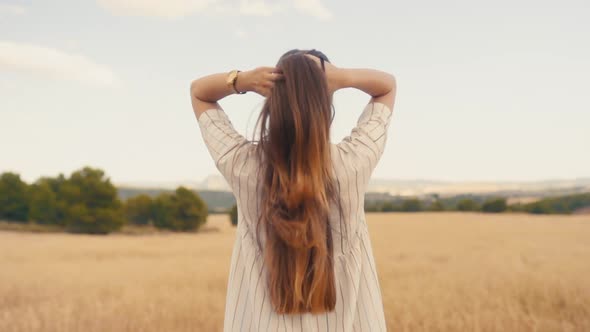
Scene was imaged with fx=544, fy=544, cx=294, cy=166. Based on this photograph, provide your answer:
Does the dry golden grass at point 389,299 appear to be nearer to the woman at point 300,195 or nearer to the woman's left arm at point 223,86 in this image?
the woman at point 300,195

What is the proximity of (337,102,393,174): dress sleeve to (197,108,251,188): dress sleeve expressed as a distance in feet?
1.14

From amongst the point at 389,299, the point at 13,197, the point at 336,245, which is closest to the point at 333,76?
the point at 336,245

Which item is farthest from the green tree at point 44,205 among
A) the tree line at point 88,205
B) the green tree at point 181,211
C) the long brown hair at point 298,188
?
the long brown hair at point 298,188

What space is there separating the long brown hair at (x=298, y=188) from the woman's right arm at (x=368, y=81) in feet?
0.35

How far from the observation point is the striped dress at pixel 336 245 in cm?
181

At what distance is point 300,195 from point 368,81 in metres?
0.50

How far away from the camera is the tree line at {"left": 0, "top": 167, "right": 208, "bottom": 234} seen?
31.0 metres

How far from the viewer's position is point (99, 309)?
5711mm

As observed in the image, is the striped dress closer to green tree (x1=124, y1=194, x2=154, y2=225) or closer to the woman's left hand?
the woman's left hand

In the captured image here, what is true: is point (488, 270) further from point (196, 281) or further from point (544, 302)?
point (196, 281)

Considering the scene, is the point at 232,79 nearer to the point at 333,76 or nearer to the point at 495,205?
the point at 333,76

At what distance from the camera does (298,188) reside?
1688mm

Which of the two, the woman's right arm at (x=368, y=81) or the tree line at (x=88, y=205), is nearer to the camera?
the woman's right arm at (x=368, y=81)

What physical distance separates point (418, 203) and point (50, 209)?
79.3ft
